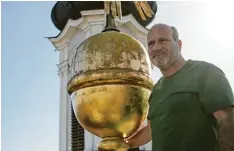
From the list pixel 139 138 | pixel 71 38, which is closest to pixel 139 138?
pixel 139 138

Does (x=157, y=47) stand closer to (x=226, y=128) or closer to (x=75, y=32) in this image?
(x=226, y=128)

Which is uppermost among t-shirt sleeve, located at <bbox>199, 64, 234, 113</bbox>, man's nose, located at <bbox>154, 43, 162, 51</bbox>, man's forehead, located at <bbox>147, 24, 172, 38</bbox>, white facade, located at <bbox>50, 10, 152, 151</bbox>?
white facade, located at <bbox>50, 10, 152, 151</bbox>

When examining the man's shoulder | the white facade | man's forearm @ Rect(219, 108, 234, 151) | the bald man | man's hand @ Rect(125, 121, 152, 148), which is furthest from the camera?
the white facade

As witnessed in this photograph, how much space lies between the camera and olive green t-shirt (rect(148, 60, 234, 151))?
1718 millimetres

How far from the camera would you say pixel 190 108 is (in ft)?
5.75

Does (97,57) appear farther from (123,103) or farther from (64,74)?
(64,74)

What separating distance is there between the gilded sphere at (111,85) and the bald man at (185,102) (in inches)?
2.3

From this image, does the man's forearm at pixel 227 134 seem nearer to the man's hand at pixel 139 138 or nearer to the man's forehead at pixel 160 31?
the man's forehead at pixel 160 31

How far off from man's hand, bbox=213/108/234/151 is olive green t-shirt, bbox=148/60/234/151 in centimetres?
2

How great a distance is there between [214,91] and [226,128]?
6.7 inches

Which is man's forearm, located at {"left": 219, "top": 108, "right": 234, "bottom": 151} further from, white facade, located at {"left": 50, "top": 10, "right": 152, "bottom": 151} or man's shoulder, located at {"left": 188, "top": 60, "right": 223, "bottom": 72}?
white facade, located at {"left": 50, "top": 10, "right": 152, "bottom": 151}

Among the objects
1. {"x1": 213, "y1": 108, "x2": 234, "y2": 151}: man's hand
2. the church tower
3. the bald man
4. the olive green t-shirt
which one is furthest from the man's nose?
the church tower

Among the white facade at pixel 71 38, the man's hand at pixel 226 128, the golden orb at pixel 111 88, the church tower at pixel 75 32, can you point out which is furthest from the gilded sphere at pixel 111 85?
the white facade at pixel 71 38

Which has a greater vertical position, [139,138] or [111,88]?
[111,88]
